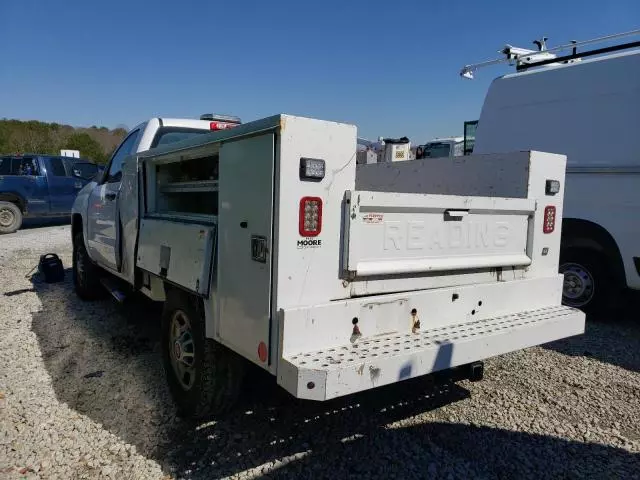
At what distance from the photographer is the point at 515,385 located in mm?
3840

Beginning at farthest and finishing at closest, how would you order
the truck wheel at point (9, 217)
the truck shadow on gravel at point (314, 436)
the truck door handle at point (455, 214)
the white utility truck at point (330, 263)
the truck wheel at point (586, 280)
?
1. the truck wheel at point (9, 217)
2. the truck wheel at point (586, 280)
3. the truck door handle at point (455, 214)
4. the truck shadow on gravel at point (314, 436)
5. the white utility truck at point (330, 263)

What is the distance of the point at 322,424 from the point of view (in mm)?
3139

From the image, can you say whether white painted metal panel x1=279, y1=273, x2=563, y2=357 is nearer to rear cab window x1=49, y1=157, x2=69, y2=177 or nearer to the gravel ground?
the gravel ground

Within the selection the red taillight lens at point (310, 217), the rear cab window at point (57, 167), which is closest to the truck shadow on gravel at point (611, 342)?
the red taillight lens at point (310, 217)

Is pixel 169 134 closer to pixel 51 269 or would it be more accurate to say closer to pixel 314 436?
pixel 314 436

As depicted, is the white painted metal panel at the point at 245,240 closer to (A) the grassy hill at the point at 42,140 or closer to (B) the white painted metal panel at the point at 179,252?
(B) the white painted metal panel at the point at 179,252

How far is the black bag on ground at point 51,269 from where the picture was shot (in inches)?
288

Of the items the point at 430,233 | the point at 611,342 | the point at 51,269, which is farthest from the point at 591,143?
the point at 51,269

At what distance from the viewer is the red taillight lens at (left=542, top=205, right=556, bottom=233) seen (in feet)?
11.4

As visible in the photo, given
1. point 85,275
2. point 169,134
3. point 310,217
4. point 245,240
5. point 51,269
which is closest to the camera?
point 310,217

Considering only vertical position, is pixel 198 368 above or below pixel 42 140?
below

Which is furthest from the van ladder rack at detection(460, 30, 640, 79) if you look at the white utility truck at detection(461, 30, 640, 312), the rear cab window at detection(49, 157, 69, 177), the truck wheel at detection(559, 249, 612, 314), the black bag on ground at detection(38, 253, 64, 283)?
the rear cab window at detection(49, 157, 69, 177)

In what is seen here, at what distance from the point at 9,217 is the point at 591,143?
1449cm

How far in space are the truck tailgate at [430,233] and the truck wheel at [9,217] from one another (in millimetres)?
14342
